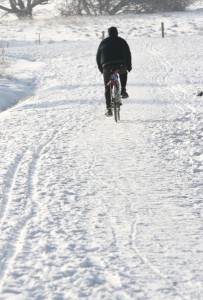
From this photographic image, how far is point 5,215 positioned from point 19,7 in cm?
5685

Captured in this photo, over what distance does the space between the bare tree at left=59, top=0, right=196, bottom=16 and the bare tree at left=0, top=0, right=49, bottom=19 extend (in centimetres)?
294

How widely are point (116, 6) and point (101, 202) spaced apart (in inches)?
2125

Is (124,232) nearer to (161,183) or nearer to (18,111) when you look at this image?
(161,183)

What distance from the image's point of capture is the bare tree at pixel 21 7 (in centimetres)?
5853

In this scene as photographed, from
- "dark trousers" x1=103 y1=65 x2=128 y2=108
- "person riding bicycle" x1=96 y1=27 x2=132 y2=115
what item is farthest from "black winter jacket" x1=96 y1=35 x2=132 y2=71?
"dark trousers" x1=103 y1=65 x2=128 y2=108

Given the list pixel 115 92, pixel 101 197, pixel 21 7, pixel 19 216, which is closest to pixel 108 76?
pixel 115 92

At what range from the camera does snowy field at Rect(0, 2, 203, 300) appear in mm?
4816

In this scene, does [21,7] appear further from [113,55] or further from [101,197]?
[101,197]

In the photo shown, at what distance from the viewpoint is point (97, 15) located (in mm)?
57750

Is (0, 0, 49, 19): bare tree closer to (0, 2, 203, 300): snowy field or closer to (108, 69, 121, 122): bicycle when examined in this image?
(0, 2, 203, 300): snowy field

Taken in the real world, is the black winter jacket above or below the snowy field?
above

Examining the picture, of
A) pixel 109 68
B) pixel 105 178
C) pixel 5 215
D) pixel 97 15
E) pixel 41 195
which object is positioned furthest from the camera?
pixel 97 15

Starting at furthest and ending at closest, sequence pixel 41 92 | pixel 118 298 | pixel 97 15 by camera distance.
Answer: pixel 97 15, pixel 41 92, pixel 118 298

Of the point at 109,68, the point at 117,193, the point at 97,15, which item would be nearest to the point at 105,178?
the point at 117,193
